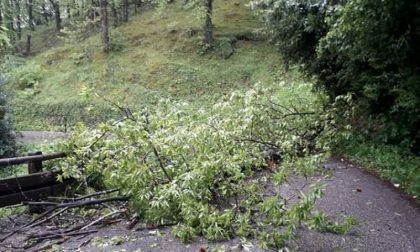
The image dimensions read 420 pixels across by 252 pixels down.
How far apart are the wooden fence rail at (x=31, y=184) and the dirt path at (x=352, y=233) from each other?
5.90 feet

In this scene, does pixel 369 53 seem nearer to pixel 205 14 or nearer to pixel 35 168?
pixel 35 168

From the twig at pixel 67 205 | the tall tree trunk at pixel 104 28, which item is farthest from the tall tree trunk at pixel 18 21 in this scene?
the twig at pixel 67 205

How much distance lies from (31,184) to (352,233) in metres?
5.10

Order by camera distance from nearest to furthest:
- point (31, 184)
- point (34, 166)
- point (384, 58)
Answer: point (31, 184) < point (34, 166) < point (384, 58)

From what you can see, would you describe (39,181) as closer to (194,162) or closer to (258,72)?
(194,162)

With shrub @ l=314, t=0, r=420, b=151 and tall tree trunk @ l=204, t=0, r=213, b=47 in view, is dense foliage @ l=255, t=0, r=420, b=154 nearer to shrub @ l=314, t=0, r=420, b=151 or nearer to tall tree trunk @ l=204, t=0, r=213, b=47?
shrub @ l=314, t=0, r=420, b=151

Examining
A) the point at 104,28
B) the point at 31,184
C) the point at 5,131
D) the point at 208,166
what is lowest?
the point at 5,131

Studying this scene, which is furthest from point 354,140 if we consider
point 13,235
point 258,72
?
point 258,72

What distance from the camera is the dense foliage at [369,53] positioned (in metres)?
7.33

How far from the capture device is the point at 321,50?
358 inches

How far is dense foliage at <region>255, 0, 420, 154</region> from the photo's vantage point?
733 cm

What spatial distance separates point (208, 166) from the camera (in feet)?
17.6

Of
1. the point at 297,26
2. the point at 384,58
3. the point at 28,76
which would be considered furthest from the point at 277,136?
the point at 28,76

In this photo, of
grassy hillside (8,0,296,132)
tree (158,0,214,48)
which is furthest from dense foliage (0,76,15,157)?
tree (158,0,214,48)
